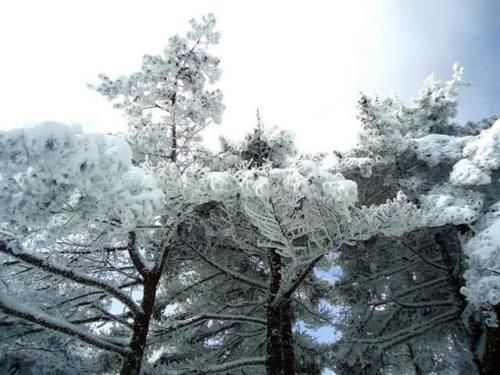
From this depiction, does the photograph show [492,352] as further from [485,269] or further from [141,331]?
[141,331]

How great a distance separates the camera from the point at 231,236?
9336 mm

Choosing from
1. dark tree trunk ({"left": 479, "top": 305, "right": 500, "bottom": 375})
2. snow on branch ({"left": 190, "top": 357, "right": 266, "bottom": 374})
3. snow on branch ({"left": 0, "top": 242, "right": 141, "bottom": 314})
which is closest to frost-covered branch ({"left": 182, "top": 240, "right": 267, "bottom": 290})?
snow on branch ({"left": 190, "top": 357, "right": 266, "bottom": 374})

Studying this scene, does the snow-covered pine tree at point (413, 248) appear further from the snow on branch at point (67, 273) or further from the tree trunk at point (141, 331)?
the snow on branch at point (67, 273)

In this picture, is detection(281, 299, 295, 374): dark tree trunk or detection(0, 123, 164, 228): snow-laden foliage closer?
detection(0, 123, 164, 228): snow-laden foliage

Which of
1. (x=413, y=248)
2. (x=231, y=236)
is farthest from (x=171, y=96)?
(x=413, y=248)

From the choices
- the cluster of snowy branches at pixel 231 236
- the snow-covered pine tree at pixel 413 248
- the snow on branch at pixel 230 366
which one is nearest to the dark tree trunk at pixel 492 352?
the cluster of snowy branches at pixel 231 236

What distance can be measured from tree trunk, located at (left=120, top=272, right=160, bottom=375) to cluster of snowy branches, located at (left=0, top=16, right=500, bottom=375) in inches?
1.5

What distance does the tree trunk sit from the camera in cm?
686

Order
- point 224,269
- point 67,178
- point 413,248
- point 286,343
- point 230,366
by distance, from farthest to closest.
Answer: point 413,248 → point 224,269 → point 286,343 → point 230,366 → point 67,178

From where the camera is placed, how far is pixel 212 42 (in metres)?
10.3

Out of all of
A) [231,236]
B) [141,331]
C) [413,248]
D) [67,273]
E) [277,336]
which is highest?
[413,248]

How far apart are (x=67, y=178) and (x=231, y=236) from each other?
5286 mm

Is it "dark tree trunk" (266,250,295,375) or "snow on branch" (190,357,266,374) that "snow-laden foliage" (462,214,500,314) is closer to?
"dark tree trunk" (266,250,295,375)

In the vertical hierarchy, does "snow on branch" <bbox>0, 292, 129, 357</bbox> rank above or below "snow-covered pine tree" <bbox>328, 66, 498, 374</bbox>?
below
